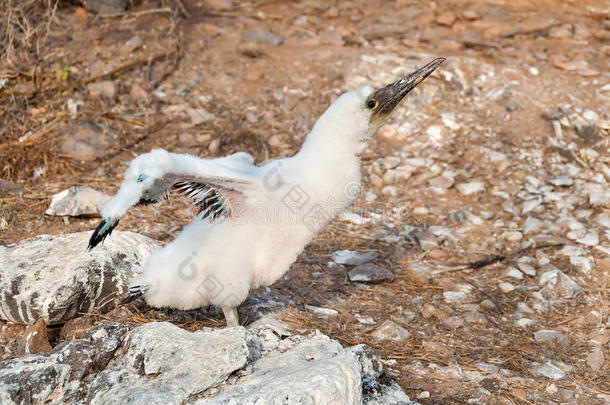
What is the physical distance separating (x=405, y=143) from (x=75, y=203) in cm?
283

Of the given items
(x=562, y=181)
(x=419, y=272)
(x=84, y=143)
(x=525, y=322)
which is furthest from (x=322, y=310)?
(x=84, y=143)

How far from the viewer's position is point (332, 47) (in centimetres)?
696

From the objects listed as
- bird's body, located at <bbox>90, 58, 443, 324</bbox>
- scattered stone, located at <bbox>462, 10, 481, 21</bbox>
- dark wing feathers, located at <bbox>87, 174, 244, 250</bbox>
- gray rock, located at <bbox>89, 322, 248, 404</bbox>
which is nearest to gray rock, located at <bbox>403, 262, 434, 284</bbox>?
bird's body, located at <bbox>90, 58, 443, 324</bbox>

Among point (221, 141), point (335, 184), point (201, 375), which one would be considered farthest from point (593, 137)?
point (201, 375)

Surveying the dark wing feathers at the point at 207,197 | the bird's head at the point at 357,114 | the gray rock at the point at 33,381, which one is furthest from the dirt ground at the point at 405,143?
the bird's head at the point at 357,114

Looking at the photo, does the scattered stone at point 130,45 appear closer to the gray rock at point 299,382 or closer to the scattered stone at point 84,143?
the scattered stone at point 84,143

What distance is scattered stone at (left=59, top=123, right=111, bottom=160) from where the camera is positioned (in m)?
5.50

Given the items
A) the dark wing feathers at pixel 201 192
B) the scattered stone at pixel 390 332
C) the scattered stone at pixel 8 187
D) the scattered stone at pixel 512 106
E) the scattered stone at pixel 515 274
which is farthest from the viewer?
the scattered stone at pixel 512 106

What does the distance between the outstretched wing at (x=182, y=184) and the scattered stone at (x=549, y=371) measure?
1.78 metres

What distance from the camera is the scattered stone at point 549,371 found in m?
3.51

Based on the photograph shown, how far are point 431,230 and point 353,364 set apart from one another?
2.56 meters

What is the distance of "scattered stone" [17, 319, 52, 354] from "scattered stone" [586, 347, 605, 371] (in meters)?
2.81

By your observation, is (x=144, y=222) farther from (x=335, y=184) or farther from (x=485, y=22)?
(x=485, y=22)

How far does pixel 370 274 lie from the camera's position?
439cm
